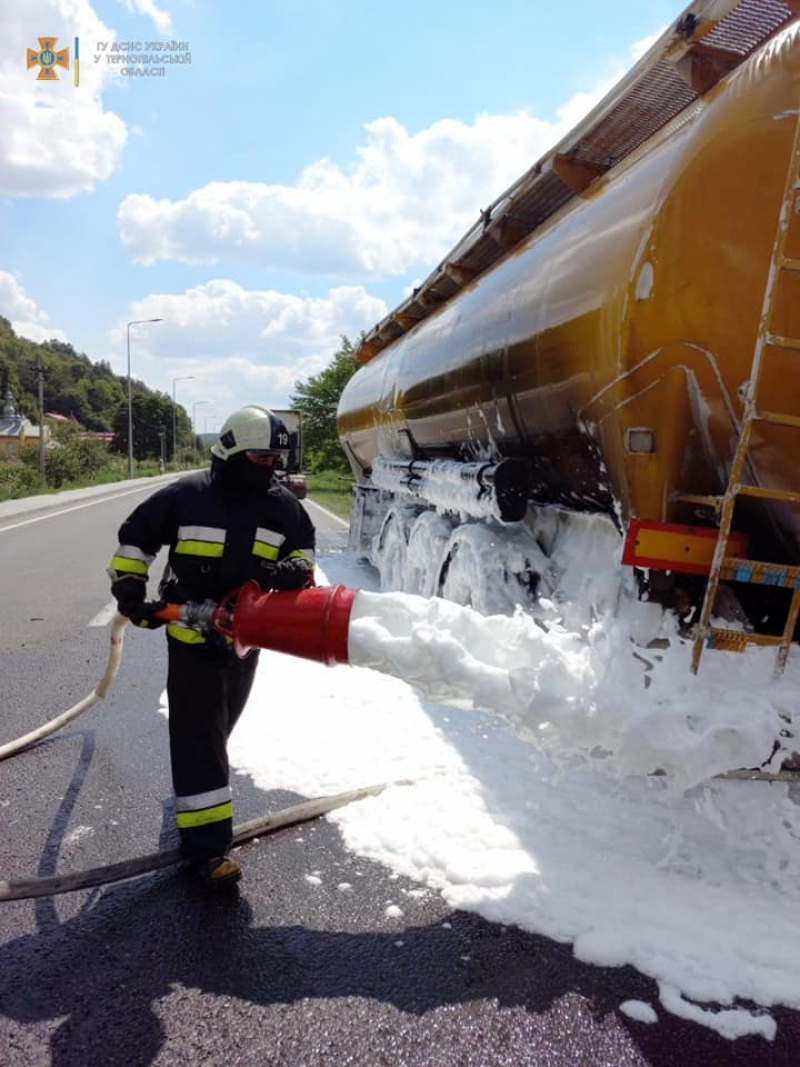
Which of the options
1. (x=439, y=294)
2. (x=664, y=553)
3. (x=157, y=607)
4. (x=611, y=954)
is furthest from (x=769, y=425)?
(x=439, y=294)

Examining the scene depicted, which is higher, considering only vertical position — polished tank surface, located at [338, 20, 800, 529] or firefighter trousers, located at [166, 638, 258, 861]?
polished tank surface, located at [338, 20, 800, 529]

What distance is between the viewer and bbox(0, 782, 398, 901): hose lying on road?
2668mm

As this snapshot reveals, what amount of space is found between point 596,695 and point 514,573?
5.80ft

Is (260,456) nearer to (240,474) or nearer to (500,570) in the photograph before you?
(240,474)

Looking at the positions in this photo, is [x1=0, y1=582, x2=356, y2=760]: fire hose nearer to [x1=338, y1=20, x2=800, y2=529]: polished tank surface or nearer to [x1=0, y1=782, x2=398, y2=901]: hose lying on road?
[x1=0, y1=782, x2=398, y2=901]: hose lying on road

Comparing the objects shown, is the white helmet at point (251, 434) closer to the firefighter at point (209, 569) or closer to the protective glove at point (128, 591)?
the firefighter at point (209, 569)

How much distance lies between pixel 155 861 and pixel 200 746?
0.43 m

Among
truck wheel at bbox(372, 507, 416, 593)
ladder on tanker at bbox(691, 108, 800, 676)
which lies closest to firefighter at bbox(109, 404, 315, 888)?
ladder on tanker at bbox(691, 108, 800, 676)

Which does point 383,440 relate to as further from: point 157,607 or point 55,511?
point 55,511

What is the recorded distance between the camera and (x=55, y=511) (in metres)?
21.0

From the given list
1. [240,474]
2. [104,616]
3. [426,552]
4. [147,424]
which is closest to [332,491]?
[104,616]

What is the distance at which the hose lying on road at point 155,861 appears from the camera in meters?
2.67

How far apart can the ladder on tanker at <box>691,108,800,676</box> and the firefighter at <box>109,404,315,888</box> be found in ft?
4.50

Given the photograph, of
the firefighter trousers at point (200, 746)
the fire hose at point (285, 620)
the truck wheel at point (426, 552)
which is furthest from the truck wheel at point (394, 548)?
the fire hose at point (285, 620)
